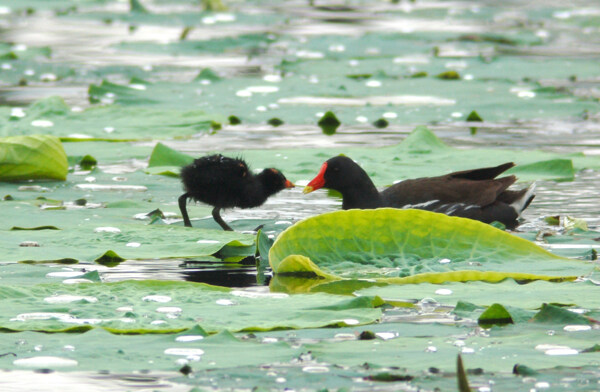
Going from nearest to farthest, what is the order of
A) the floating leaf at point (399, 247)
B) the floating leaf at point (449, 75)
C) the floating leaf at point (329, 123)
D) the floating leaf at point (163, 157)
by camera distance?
the floating leaf at point (399, 247)
the floating leaf at point (163, 157)
the floating leaf at point (329, 123)
the floating leaf at point (449, 75)

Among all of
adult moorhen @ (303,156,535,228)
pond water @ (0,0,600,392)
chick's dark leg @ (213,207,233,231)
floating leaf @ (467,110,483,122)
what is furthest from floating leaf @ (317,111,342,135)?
chick's dark leg @ (213,207,233,231)

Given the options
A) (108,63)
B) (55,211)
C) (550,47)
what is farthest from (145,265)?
(550,47)

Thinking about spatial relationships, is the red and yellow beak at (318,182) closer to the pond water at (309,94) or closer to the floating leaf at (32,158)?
the pond water at (309,94)

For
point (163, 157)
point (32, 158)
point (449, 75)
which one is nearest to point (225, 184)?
point (163, 157)

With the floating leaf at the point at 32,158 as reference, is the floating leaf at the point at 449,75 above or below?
above

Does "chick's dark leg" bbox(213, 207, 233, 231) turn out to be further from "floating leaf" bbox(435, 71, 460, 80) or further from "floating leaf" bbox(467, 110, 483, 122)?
→ "floating leaf" bbox(435, 71, 460, 80)

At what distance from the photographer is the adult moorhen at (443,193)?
6.19 metres

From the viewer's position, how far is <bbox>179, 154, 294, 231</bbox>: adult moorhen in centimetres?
618

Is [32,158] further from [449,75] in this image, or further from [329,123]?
[449,75]

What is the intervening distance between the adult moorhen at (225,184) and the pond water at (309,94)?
0.45ft

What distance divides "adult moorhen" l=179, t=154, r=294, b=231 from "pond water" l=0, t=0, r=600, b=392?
139 millimetres

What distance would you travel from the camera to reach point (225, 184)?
6211 mm

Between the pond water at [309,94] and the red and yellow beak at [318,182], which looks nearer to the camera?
the pond water at [309,94]

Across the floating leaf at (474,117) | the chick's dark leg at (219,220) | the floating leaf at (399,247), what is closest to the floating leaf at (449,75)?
the floating leaf at (474,117)
